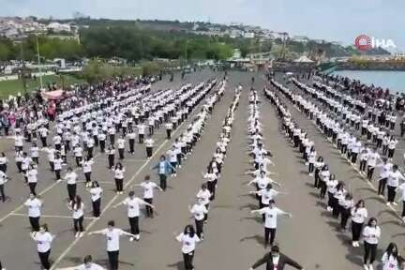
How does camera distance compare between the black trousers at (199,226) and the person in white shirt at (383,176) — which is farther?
the person in white shirt at (383,176)

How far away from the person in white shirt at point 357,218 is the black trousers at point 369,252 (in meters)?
1.13

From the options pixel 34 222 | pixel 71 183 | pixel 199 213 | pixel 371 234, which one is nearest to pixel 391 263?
pixel 371 234

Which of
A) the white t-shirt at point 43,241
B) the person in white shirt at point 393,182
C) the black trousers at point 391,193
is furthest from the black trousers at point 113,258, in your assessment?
the black trousers at point 391,193

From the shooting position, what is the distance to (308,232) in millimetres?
17266

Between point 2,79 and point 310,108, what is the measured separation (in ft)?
136

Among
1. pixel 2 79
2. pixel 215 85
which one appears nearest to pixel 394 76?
pixel 215 85

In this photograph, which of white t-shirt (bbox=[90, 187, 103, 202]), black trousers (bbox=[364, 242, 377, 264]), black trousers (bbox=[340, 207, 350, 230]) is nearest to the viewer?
black trousers (bbox=[364, 242, 377, 264])

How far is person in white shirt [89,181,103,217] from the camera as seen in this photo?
17.7 metres

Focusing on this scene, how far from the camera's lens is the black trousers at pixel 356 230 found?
1570 cm

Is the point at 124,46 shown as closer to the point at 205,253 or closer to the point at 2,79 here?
the point at 2,79

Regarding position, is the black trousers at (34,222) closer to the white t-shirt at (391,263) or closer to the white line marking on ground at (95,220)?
the white line marking on ground at (95,220)

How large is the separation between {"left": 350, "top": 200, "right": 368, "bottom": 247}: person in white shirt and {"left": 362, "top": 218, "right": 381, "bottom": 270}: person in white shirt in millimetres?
1055

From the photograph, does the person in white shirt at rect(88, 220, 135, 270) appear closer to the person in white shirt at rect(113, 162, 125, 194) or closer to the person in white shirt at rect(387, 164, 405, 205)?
the person in white shirt at rect(113, 162, 125, 194)

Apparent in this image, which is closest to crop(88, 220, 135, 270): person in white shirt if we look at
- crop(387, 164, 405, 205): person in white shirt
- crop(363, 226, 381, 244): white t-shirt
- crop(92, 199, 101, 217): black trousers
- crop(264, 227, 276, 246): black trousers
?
crop(264, 227, 276, 246): black trousers
